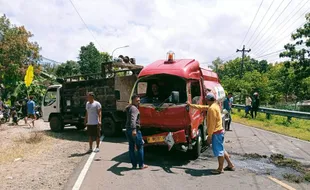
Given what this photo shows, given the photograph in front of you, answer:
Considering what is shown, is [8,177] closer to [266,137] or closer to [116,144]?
[116,144]

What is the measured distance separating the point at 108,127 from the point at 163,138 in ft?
17.0

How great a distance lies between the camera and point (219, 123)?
23.7ft

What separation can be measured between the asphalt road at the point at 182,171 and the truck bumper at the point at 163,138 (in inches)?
20.4

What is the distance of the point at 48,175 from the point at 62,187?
3.41ft

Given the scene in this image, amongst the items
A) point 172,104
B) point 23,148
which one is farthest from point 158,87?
point 23,148

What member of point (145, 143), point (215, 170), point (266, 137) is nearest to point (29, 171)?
point (145, 143)

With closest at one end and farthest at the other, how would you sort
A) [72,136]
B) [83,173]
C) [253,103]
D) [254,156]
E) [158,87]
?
1. [83,173]
2. [254,156]
3. [158,87]
4. [72,136]
5. [253,103]

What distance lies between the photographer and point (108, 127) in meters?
12.9

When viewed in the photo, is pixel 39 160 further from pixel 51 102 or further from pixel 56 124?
pixel 51 102

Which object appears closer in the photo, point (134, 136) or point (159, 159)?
point (134, 136)

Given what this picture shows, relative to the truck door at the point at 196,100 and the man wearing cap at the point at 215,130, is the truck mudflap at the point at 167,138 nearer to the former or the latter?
the truck door at the point at 196,100

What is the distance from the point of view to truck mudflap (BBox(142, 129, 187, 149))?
793 cm

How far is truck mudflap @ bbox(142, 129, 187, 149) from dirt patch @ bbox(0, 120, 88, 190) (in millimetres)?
1969

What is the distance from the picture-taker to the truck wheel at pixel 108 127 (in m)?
12.8
